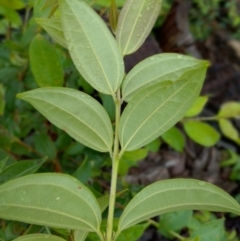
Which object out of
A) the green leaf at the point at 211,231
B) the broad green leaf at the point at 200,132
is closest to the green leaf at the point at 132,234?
the green leaf at the point at 211,231

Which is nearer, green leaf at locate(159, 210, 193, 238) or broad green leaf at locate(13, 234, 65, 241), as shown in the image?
broad green leaf at locate(13, 234, 65, 241)

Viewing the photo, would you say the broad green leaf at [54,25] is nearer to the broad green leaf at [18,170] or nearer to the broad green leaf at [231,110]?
the broad green leaf at [18,170]

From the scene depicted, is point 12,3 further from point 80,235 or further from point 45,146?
point 80,235

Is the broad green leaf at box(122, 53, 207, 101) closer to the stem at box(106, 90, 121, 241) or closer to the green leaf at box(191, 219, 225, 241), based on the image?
the stem at box(106, 90, 121, 241)

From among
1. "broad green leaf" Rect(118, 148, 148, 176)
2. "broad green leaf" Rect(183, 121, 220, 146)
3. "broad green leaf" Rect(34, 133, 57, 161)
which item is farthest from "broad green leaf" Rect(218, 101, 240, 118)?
"broad green leaf" Rect(34, 133, 57, 161)

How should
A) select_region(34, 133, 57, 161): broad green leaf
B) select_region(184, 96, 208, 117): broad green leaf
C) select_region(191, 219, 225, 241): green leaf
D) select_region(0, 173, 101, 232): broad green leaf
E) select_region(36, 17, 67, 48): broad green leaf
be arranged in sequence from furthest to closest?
select_region(184, 96, 208, 117): broad green leaf
select_region(34, 133, 57, 161): broad green leaf
select_region(191, 219, 225, 241): green leaf
select_region(36, 17, 67, 48): broad green leaf
select_region(0, 173, 101, 232): broad green leaf

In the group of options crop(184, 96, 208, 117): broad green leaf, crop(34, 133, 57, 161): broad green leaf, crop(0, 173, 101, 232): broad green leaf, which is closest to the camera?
crop(0, 173, 101, 232): broad green leaf

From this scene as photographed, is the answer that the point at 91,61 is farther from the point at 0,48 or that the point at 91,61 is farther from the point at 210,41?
the point at 210,41

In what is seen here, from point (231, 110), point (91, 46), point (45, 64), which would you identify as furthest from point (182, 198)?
point (231, 110)
